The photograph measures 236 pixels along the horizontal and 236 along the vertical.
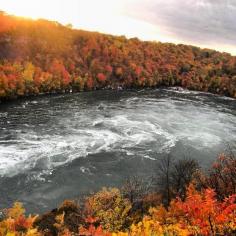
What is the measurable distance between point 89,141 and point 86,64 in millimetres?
85449

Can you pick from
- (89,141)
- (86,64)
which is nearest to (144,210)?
(89,141)

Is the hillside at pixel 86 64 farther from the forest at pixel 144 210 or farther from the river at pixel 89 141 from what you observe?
the forest at pixel 144 210

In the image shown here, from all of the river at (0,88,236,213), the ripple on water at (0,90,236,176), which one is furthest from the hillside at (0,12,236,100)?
the ripple on water at (0,90,236,176)

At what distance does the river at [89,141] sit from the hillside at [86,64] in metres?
15.3

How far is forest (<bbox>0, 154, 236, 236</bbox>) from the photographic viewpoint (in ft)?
79.5

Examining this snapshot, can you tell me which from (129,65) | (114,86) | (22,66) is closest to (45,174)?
(22,66)

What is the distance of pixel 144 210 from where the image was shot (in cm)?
3694

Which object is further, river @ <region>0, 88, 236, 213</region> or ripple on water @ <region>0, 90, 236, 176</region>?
ripple on water @ <region>0, 90, 236, 176</region>

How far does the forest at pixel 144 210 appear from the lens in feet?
79.5

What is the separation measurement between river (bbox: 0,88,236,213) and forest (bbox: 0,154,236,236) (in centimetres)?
336

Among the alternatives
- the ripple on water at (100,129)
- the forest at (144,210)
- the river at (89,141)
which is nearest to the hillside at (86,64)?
the river at (89,141)

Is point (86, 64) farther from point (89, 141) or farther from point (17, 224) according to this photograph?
point (17, 224)

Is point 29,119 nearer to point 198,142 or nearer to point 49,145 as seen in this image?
point 49,145

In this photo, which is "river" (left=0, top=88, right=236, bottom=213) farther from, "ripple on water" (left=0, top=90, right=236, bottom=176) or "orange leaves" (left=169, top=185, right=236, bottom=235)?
"orange leaves" (left=169, top=185, right=236, bottom=235)
